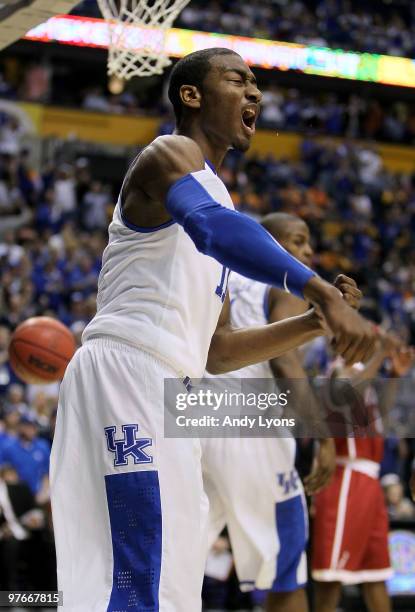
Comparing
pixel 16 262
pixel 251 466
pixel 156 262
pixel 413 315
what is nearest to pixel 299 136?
pixel 413 315

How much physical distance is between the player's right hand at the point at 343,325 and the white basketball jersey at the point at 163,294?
0.64 meters

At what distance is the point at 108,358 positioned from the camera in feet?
10.1

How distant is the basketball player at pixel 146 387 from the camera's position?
2871 mm

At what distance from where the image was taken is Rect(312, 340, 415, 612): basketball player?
6016 millimetres

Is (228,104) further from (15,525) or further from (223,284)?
(15,525)

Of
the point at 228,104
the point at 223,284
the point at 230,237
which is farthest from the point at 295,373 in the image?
the point at 230,237

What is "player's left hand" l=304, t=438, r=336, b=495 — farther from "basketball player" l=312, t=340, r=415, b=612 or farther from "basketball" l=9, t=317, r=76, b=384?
"basketball" l=9, t=317, r=76, b=384

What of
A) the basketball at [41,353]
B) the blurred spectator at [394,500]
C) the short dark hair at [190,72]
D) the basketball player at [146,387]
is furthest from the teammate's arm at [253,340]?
the blurred spectator at [394,500]

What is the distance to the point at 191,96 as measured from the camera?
11.1 feet

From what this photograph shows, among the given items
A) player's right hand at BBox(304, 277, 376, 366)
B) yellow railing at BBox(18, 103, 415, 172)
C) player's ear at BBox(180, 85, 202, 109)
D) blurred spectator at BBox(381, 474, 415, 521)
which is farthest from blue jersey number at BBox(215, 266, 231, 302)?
yellow railing at BBox(18, 103, 415, 172)

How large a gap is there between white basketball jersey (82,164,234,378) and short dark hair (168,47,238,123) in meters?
0.44

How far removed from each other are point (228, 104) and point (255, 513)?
2.28 meters

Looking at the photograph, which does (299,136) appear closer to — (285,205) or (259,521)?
(285,205)

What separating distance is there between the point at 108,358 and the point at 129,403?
0.52 ft
